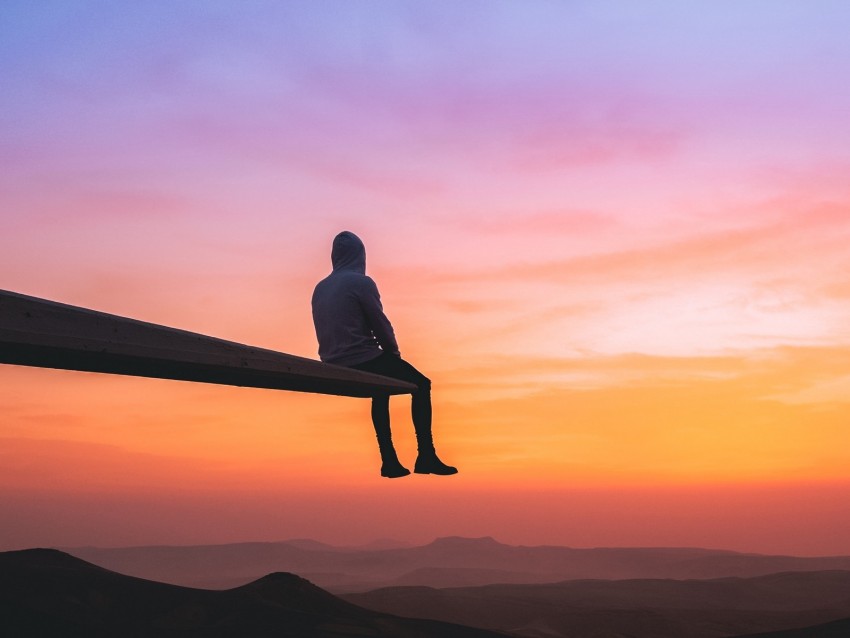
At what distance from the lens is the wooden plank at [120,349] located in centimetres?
295

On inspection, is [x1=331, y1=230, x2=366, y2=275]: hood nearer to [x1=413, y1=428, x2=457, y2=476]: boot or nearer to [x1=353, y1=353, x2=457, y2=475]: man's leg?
[x1=353, y1=353, x2=457, y2=475]: man's leg

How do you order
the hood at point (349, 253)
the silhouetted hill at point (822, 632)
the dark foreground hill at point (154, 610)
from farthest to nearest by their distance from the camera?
1. the silhouetted hill at point (822, 632)
2. the dark foreground hill at point (154, 610)
3. the hood at point (349, 253)

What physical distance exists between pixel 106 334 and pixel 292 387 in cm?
212

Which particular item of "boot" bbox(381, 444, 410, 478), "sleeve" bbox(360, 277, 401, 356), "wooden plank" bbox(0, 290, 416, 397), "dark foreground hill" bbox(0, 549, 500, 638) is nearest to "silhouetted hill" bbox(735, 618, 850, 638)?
"dark foreground hill" bbox(0, 549, 500, 638)

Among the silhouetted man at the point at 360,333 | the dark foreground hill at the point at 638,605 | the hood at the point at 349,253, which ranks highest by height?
the hood at the point at 349,253

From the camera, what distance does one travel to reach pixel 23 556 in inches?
1698

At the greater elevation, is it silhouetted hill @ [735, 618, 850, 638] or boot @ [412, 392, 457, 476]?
boot @ [412, 392, 457, 476]

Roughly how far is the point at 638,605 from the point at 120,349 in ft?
350

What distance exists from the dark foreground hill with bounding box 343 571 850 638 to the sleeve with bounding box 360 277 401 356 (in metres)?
40.3

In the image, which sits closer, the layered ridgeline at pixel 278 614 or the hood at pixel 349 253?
the hood at pixel 349 253

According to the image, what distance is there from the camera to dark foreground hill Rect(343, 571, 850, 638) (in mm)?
71625

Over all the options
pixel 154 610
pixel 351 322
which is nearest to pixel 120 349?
pixel 351 322

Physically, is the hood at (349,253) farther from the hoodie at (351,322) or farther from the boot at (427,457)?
the boot at (427,457)

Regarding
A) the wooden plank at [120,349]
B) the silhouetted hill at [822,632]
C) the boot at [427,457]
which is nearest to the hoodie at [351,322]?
the boot at [427,457]
